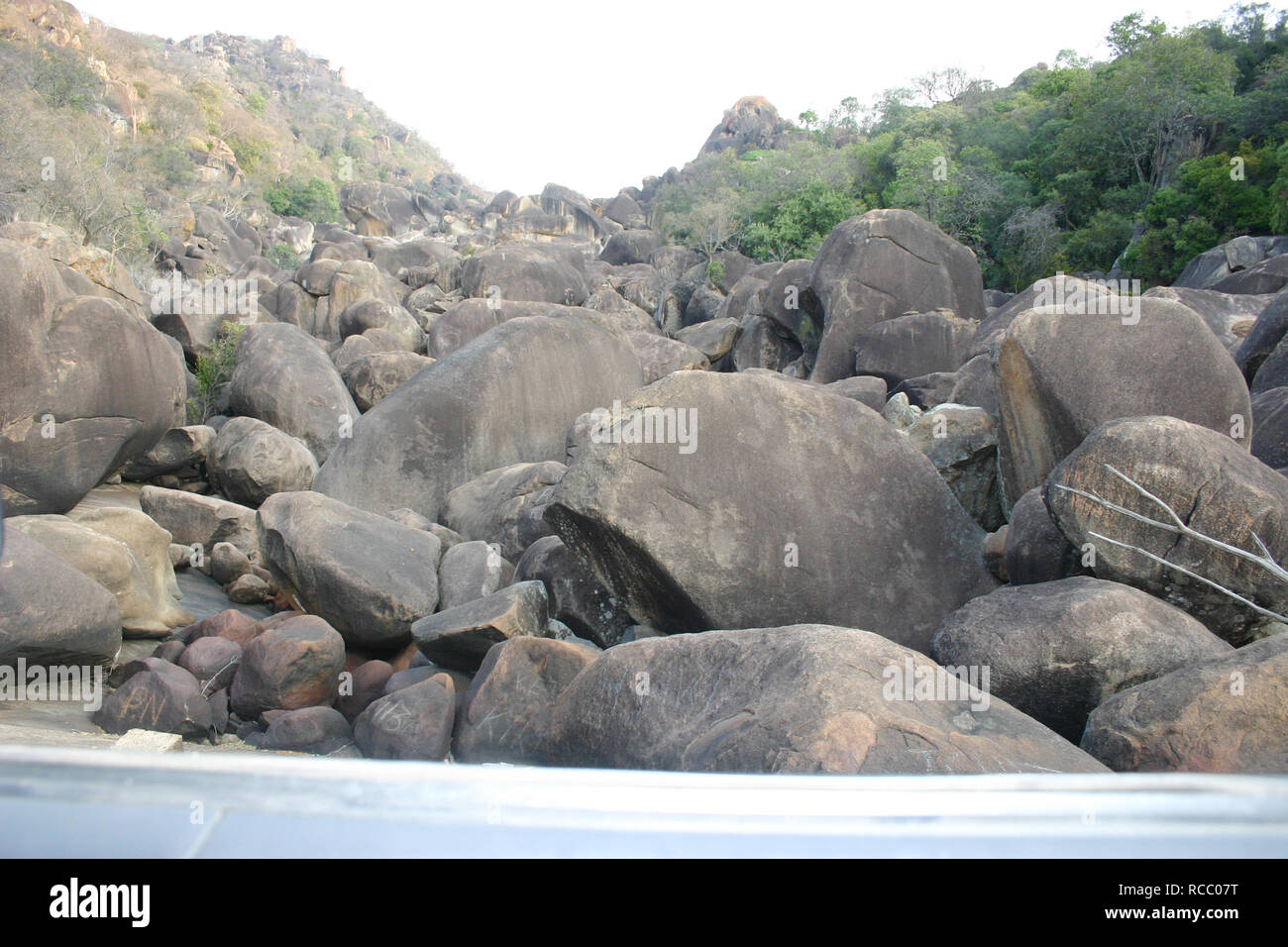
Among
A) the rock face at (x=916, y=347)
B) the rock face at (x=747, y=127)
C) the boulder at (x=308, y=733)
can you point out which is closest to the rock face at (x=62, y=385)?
the boulder at (x=308, y=733)

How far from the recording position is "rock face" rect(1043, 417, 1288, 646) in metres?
4.24

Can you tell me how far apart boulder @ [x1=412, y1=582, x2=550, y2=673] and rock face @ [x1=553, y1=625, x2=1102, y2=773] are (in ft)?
4.59

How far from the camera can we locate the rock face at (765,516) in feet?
16.6

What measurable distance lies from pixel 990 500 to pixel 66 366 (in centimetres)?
768

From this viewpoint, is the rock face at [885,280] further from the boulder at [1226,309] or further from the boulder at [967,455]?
the boulder at [967,455]

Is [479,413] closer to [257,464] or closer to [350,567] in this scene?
[257,464]

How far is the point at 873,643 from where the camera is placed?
3.38 meters

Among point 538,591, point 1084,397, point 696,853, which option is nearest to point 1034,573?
point 1084,397

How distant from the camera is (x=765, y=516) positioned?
17.1ft

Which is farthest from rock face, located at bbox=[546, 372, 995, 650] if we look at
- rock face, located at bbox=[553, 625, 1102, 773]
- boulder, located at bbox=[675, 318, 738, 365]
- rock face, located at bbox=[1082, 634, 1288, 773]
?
boulder, located at bbox=[675, 318, 738, 365]

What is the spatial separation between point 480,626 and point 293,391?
7.65 meters

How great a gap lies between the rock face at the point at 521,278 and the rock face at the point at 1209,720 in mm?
17091

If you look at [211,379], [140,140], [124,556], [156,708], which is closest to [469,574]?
[156,708]
